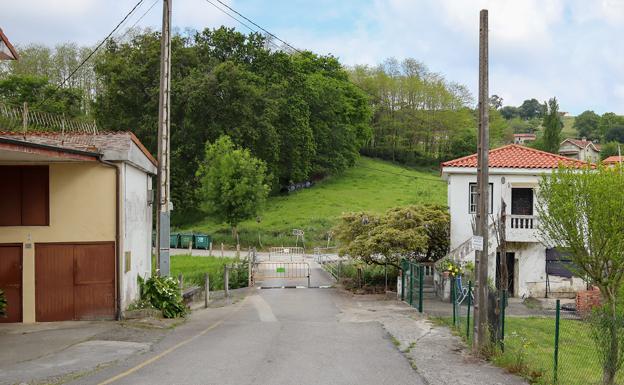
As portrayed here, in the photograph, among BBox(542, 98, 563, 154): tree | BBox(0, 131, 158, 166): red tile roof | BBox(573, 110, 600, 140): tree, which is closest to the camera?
BBox(0, 131, 158, 166): red tile roof

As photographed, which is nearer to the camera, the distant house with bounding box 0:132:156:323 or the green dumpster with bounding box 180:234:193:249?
the distant house with bounding box 0:132:156:323

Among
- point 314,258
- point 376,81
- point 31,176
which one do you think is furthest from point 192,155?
point 376,81

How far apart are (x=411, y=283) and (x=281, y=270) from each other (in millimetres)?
11420

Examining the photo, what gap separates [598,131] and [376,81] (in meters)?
79.1

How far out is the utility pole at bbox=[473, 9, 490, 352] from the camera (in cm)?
1294

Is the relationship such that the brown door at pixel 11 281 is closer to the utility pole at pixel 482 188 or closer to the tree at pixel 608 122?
the utility pole at pixel 482 188

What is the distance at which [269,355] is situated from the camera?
1305 cm

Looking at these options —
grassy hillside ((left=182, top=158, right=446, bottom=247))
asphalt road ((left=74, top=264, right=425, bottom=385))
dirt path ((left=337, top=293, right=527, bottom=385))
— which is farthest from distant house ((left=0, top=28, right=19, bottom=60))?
grassy hillside ((left=182, top=158, right=446, bottom=247))

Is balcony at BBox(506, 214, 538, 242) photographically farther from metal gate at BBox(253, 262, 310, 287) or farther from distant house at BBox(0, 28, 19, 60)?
distant house at BBox(0, 28, 19, 60)

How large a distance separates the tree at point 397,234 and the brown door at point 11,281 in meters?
13.3

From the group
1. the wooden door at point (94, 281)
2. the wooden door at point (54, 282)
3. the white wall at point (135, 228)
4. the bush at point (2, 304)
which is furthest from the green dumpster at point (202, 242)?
the bush at point (2, 304)

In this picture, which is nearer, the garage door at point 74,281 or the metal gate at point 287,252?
the garage door at point 74,281

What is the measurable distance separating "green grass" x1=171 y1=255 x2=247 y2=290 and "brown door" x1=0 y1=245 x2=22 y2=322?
9442 mm

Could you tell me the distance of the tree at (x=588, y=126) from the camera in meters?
158
